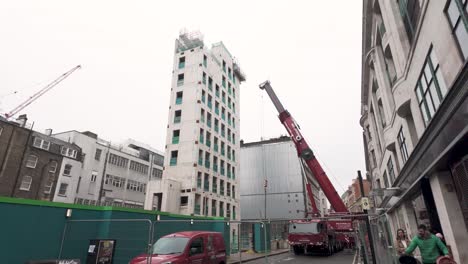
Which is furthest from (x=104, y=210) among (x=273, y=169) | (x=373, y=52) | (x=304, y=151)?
(x=273, y=169)

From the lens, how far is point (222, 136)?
41.3m

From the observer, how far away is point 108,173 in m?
45.3

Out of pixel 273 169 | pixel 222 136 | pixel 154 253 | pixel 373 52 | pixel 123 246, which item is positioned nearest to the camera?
pixel 154 253

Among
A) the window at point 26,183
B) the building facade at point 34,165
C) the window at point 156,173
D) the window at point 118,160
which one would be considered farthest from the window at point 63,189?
the window at point 156,173

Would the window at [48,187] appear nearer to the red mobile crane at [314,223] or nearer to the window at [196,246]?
the red mobile crane at [314,223]

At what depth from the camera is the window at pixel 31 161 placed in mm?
34062

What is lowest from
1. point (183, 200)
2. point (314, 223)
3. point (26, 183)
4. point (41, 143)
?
point (314, 223)

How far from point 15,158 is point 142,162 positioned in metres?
22.1

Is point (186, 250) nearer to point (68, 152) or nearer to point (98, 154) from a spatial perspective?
point (68, 152)

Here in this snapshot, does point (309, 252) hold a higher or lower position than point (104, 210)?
lower

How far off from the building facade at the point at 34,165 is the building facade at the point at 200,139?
16.0m

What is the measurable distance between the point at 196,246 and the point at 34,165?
34386 mm

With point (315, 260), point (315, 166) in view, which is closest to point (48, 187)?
point (315, 166)

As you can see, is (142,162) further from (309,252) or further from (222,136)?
(309,252)
